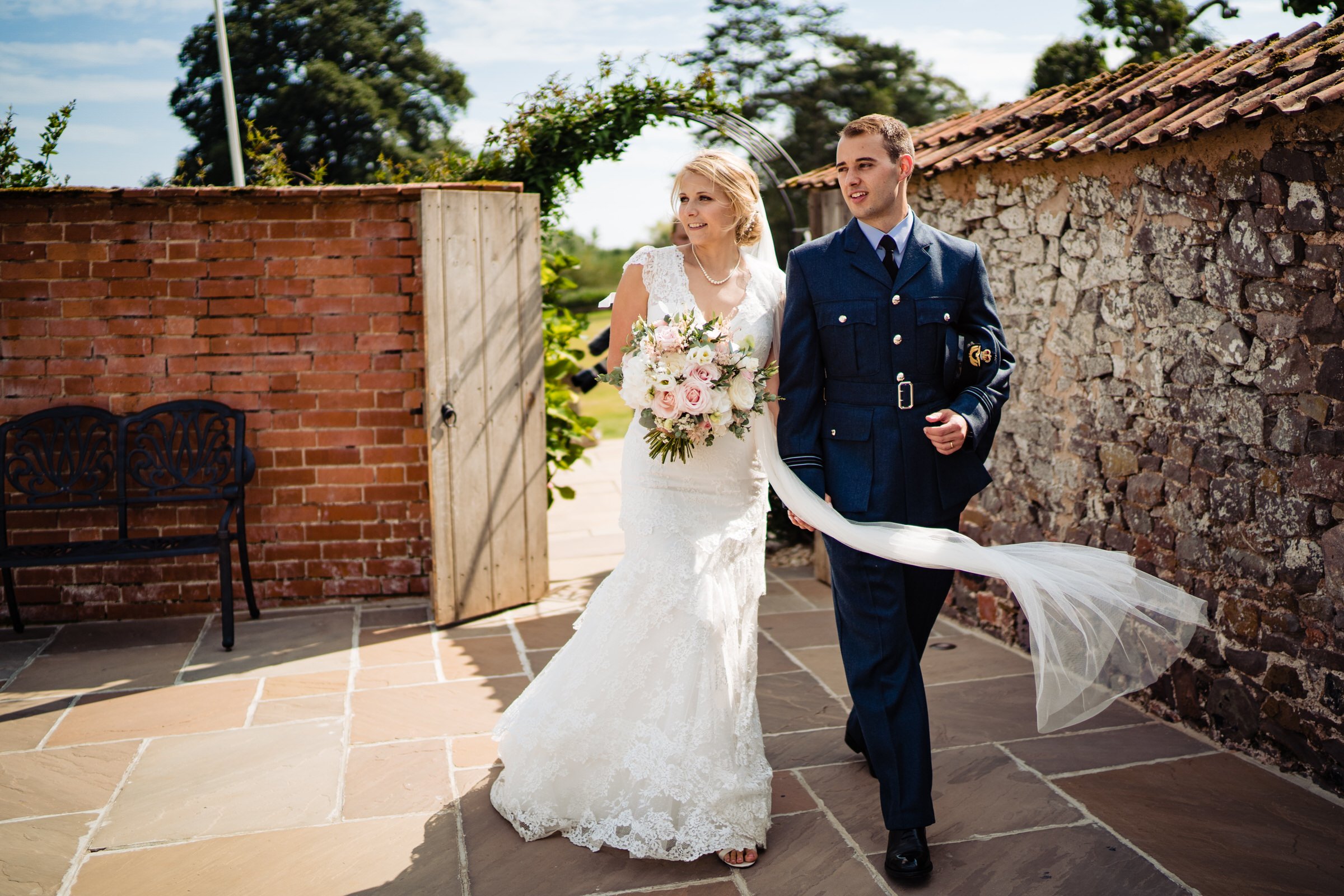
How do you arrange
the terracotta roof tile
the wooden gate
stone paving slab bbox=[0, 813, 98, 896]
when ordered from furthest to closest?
the wooden gate, the terracotta roof tile, stone paving slab bbox=[0, 813, 98, 896]

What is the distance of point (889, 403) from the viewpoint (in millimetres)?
2928

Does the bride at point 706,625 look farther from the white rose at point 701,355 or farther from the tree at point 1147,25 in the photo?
the tree at point 1147,25

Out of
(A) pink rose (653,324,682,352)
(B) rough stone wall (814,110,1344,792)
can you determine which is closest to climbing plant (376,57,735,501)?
(B) rough stone wall (814,110,1344,792)

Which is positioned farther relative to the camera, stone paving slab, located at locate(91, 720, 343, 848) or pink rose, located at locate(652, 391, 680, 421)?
stone paving slab, located at locate(91, 720, 343, 848)

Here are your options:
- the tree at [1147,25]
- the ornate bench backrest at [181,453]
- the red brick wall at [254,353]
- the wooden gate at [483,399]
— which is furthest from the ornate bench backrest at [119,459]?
the tree at [1147,25]

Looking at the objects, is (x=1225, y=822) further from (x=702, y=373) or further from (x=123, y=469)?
(x=123, y=469)

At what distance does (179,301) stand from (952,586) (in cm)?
441

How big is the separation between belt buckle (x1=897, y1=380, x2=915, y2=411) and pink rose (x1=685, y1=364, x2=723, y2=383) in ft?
1.73

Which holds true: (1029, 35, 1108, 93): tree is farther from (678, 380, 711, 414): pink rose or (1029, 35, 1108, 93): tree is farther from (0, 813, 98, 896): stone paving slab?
(0, 813, 98, 896): stone paving slab

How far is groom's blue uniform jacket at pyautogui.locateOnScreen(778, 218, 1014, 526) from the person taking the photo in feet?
9.55

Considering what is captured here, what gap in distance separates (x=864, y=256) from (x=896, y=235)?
119mm

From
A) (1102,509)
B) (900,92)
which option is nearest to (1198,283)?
(1102,509)

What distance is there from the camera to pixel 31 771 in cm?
366

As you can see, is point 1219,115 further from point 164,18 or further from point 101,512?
point 164,18
